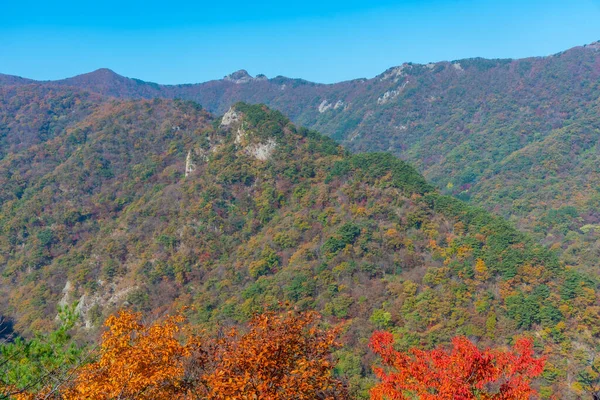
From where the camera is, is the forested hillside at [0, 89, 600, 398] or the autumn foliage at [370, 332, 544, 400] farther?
the forested hillside at [0, 89, 600, 398]

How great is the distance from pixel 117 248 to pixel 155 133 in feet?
136

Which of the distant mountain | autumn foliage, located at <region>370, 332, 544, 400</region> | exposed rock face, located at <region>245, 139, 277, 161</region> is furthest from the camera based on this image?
the distant mountain

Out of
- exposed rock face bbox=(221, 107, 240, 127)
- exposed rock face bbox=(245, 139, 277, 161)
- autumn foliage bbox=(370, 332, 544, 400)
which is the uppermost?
exposed rock face bbox=(221, 107, 240, 127)

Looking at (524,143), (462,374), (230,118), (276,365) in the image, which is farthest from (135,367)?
(524,143)

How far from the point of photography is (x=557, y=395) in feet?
105

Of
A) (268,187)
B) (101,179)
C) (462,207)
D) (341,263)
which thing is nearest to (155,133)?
(101,179)

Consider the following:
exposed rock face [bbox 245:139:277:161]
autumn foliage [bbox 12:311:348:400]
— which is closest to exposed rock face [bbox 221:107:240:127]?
exposed rock face [bbox 245:139:277:161]

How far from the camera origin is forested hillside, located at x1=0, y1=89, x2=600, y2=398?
40250 mm

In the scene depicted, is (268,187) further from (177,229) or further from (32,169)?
(32,169)

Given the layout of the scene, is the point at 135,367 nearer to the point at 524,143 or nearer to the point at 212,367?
the point at 212,367

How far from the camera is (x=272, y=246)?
190 feet

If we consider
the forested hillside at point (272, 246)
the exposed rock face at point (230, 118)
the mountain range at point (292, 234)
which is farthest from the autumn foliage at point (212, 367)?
the exposed rock face at point (230, 118)

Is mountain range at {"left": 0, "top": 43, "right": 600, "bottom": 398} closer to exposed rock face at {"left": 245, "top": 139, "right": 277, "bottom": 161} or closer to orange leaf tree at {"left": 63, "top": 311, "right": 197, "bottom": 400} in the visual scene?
exposed rock face at {"left": 245, "top": 139, "right": 277, "bottom": 161}

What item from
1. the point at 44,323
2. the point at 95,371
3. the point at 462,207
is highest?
the point at 95,371
